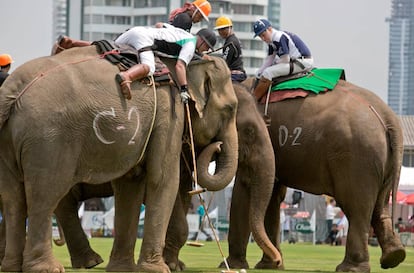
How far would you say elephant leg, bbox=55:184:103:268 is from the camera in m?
20.7

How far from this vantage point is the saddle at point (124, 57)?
17906 millimetres

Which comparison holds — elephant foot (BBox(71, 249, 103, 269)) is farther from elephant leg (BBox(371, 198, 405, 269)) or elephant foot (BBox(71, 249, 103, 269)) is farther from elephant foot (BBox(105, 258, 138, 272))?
elephant leg (BBox(371, 198, 405, 269))

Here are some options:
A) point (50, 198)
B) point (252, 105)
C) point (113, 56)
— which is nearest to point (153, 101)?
point (113, 56)

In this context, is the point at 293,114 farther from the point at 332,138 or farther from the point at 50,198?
the point at 50,198

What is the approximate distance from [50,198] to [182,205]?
415cm

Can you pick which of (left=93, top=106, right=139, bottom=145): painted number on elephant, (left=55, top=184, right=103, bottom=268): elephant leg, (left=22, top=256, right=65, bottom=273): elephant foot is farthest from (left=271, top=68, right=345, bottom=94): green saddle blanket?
(left=22, top=256, right=65, bottom=273): elephant foot

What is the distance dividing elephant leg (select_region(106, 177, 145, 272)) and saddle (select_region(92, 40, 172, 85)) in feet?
4.81

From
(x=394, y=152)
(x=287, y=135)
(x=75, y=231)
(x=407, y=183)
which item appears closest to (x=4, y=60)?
(x=75, y=231)

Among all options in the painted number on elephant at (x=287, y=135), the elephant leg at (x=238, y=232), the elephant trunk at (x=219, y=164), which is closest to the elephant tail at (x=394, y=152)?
the painted number on elephant at (x=287, y=135)

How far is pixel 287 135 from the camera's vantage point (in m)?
22.2

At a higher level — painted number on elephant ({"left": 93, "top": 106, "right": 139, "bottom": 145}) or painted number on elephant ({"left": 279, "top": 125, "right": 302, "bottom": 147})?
painted number on elephant ({"left": 93, "top": 106, "right": 139, "bottom": 145})

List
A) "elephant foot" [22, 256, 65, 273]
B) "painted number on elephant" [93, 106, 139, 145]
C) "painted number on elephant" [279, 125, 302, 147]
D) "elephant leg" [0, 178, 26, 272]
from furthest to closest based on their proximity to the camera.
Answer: "painted number on elephant" [279, 125, 302, 147], "painted number on elephant" [93, 106, 139, 145], "elephant leg" [0, 178, 26, 272], "elephant foot" [22, 256, 65, 273]

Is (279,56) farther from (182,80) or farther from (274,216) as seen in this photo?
(182,80)

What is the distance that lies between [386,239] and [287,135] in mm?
2092
